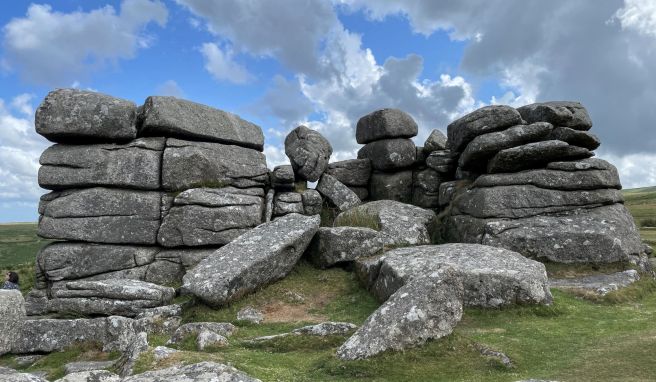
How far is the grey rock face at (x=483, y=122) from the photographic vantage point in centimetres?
3150

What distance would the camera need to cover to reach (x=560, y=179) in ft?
94.7

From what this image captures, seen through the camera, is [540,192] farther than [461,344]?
Yes

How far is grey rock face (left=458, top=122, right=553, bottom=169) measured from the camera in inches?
1186

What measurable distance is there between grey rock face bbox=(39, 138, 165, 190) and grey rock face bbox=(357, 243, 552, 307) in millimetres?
16159

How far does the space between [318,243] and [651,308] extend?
15.7 m

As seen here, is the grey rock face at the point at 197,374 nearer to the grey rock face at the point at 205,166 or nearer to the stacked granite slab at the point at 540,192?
the stacked granite slab at the point at 540,192

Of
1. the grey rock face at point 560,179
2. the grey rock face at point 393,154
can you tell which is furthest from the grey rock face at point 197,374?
the grey rock face at point 393,154

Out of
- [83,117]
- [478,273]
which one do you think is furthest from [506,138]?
[83,117]

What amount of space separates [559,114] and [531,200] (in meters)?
7.76

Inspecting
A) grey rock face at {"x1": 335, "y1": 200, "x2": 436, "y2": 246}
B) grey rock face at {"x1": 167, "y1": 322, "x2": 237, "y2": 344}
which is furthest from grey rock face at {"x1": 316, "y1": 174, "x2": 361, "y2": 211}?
grey rock face at {"x1": 167, "y1": 322, "x2": 237, "y2": 344}

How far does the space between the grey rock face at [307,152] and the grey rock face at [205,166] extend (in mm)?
3408

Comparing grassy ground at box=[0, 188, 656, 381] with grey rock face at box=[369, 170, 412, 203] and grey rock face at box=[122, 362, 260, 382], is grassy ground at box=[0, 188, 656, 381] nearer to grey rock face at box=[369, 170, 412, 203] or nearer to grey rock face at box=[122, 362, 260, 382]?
grey rock face at box=[122, 362, 260, 382]

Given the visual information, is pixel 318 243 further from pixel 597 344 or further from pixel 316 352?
pixel 597 344

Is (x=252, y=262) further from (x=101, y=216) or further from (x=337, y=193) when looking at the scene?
(x=337, y=193)
